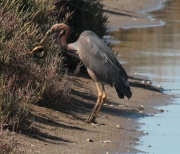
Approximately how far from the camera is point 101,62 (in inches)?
396

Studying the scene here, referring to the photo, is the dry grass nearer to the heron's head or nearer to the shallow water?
the heron's head

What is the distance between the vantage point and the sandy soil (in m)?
7.96

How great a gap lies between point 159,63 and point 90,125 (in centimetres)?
704

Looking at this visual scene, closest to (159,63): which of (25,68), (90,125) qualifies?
(90,125)

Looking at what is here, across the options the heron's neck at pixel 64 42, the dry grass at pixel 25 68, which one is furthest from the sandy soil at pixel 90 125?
the heron's neck at pixel 64 42

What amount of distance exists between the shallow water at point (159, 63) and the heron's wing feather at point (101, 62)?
2.78 feet

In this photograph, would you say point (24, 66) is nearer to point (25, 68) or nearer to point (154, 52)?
point (25, 68)

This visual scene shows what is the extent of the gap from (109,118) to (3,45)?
2538 mm

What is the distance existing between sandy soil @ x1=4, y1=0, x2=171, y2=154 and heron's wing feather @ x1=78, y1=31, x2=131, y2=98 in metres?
0.68

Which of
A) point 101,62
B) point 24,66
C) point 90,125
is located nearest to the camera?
point 24,66

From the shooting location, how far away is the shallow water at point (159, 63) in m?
9.27

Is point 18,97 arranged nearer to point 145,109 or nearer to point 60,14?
point 145,109

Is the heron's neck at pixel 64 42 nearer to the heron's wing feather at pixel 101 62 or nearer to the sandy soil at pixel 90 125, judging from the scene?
the heron's wing feather at pixel 101 62

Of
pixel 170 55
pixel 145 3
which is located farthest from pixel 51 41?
pixel 145 3
